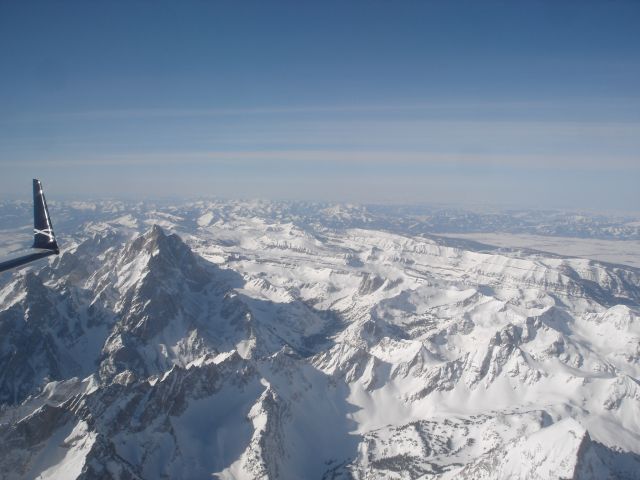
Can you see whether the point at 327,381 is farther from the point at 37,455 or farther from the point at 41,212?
the point at 41,212

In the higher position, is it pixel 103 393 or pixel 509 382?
pixel 103 393

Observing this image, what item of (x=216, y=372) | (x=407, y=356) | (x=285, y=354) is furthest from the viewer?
(x=407, y=356)

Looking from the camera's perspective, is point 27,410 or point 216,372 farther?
point 216,372

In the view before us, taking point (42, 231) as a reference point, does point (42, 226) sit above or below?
above

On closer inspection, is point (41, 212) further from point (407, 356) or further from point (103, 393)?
point (407, 356)

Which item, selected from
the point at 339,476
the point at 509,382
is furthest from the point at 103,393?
the point at 509,382

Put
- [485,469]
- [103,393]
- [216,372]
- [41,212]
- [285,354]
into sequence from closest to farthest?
[41,212], [485,469], [103,393], [216,372], [285,354]

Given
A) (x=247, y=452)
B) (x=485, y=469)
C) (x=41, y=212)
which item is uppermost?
(x=41, y=212)
